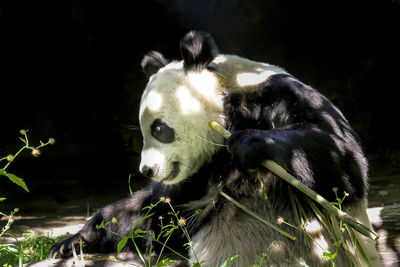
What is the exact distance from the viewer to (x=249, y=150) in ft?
7.94

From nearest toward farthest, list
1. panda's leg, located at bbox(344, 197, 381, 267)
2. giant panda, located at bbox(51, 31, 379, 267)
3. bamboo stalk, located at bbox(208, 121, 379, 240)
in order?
bamboo stalk, located at bbox(208, 121, 379, 240), giant panda, located at bbox(51, 31, 379, 267), panda's leg, located at bbox(344, 197, 381, 267)

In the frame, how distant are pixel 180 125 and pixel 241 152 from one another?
2.56 feet

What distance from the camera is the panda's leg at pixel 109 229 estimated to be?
12.1ft

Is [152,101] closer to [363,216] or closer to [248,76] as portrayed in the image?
[248,76]

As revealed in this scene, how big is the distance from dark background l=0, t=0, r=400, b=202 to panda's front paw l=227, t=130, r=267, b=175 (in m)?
6.56

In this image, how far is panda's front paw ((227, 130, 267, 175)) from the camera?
2.43 metres

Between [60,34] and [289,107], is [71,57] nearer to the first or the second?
[60,34]

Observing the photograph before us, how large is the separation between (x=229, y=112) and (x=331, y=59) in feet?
21.4

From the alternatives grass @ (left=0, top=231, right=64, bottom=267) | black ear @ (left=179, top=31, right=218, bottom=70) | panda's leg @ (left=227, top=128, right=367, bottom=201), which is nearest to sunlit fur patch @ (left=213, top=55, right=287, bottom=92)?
black ear @ (left=179, top=31, right=218, bottom=70)

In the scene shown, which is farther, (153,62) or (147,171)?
(153,62)

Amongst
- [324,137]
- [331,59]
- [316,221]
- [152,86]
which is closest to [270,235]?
[316,221]

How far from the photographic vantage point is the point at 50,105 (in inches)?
358

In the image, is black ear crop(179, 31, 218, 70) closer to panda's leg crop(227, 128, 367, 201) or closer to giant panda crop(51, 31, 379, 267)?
giant panda crop(51, 31, 379, 267)

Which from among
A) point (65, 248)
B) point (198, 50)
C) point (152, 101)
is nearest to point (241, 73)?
point (198, 50)
